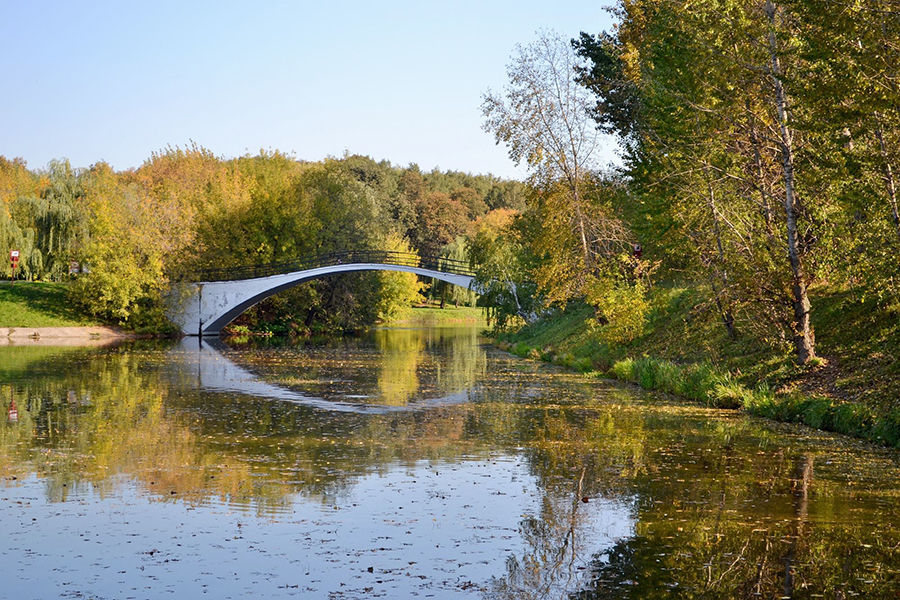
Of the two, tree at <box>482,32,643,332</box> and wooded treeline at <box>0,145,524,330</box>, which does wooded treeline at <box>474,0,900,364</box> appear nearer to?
tree at <box>482,32,643,332</box>

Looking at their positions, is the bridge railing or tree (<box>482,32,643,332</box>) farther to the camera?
the bridge railing

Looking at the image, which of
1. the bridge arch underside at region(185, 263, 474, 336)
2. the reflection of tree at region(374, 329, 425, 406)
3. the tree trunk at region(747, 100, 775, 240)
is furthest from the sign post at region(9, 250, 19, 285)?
the tree trunk at region(747, 100, 775, 240)

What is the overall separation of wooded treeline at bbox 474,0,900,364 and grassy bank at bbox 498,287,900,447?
0.45 m

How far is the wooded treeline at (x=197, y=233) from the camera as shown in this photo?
44.9 meters

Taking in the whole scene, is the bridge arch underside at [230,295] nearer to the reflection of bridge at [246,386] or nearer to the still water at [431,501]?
the reflection of bridge at [246,386]

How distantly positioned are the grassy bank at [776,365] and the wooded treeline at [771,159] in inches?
17.7

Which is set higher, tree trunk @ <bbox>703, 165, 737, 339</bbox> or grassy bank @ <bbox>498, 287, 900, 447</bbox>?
tree trunk @ <bbox>703, 165, 737, 339</bbox>

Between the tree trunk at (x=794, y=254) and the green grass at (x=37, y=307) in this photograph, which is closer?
the tree trunk at (x=794, y=254)

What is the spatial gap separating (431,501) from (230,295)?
4014 cm

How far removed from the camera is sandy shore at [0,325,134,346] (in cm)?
4016

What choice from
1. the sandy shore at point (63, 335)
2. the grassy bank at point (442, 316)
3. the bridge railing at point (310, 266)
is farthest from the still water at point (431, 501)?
the grassy bank at point (442, 316)

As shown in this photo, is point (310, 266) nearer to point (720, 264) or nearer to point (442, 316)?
point (442, 316)

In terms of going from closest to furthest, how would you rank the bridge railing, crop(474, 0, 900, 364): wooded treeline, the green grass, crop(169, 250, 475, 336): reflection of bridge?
crop(474, 0, 900, 364): wooded treeline, the green grass, crop(169, 250, 475, 336): reflection of bridge, the bridge railing

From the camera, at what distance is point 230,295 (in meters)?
48.1
